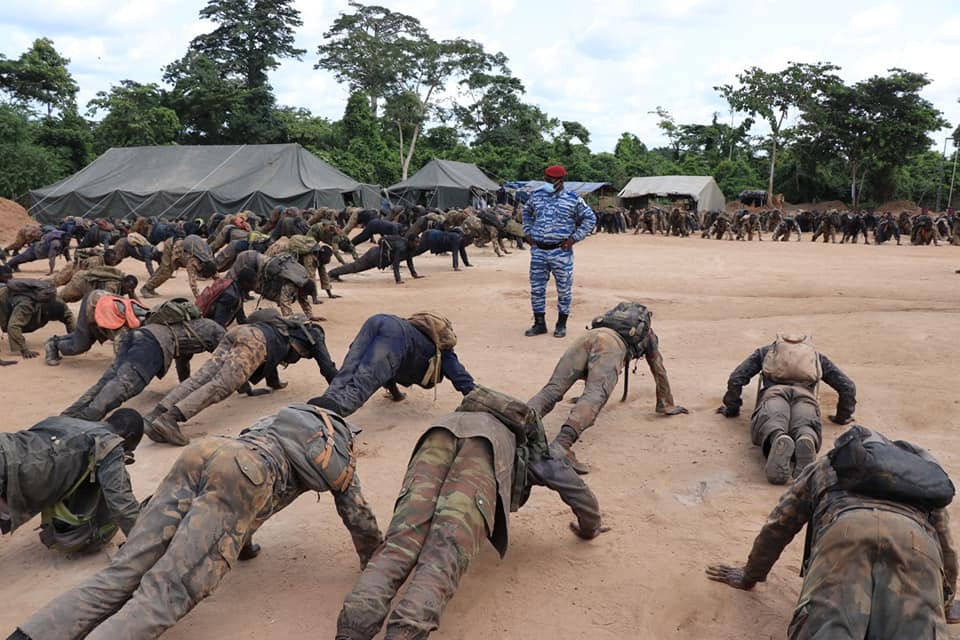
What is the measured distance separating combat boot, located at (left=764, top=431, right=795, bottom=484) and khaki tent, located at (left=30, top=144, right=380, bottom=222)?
2255cm

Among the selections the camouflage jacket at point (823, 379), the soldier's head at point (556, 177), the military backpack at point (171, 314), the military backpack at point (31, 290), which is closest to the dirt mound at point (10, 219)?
the military backpack at point (31, 290)

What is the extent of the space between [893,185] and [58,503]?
4151 centimetres

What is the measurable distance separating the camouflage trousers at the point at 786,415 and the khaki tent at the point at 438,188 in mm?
25832

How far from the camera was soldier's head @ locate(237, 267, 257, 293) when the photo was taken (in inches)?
327

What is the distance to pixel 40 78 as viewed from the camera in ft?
101

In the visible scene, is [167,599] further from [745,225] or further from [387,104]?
[387,104]

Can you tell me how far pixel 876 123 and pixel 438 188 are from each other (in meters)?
21.3

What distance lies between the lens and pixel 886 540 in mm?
2453

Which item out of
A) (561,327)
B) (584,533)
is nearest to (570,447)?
(584,533)

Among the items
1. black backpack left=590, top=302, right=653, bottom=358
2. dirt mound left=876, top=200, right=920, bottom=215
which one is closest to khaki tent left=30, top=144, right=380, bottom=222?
black backpack left=590, top=302, right=653, bottom=358

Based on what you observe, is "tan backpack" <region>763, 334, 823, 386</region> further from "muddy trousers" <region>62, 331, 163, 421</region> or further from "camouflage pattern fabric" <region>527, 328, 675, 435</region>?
"muddy trousers" <region>62, 331, 163, 421</region>

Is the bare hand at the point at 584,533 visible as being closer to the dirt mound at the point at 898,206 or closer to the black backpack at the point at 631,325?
A: the black backpack at the point at 631,325

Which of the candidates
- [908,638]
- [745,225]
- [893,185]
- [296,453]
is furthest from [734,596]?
[893,185]

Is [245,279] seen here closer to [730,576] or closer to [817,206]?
[730,576]
